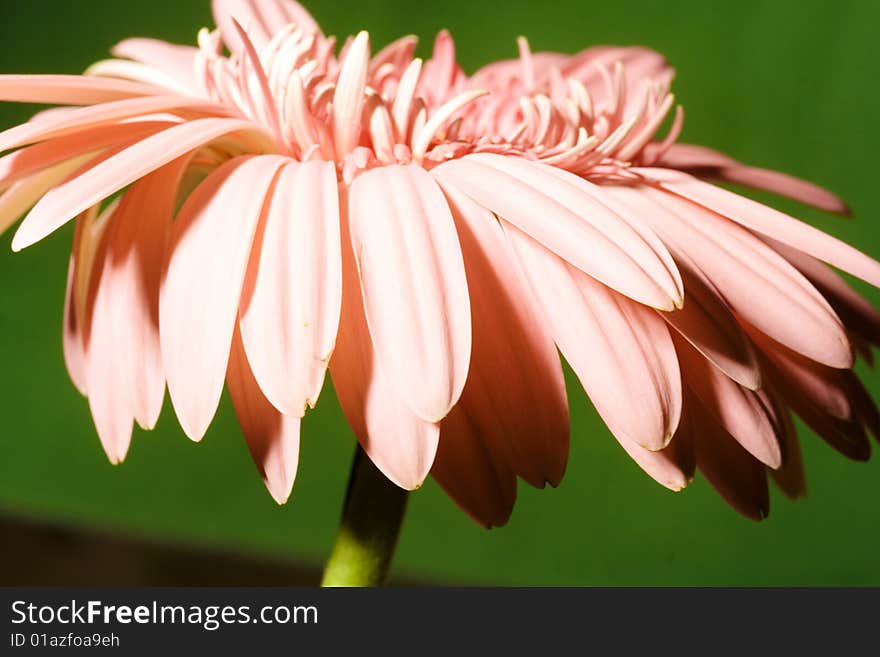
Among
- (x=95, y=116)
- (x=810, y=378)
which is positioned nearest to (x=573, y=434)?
(x=810, y=378)

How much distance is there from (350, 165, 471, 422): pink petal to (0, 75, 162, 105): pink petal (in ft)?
0.35

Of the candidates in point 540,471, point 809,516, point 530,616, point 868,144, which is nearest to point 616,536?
point 809,516

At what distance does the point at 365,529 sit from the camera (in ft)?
1.27

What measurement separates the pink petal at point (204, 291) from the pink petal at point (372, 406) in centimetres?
4

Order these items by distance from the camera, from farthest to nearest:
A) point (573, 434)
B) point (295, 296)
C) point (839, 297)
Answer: point (573, 434)
point (839, 297)
point (295, 296)

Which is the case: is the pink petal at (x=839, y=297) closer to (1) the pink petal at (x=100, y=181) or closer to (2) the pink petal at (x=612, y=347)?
(2) the pink petal at (x=612, y=347)

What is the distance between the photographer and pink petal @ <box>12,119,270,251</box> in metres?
0.29

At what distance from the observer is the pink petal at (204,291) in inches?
11.3

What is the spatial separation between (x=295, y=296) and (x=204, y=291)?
0.03 m

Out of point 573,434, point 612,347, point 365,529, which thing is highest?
point 612,347

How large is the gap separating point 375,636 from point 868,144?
687 mm

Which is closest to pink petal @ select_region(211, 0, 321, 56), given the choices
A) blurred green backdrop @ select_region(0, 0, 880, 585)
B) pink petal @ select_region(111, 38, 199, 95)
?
pink petal @ select_region(111, 38, 199, 95)

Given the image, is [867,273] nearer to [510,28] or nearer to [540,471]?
[540,471]

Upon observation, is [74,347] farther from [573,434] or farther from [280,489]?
[573,434]
